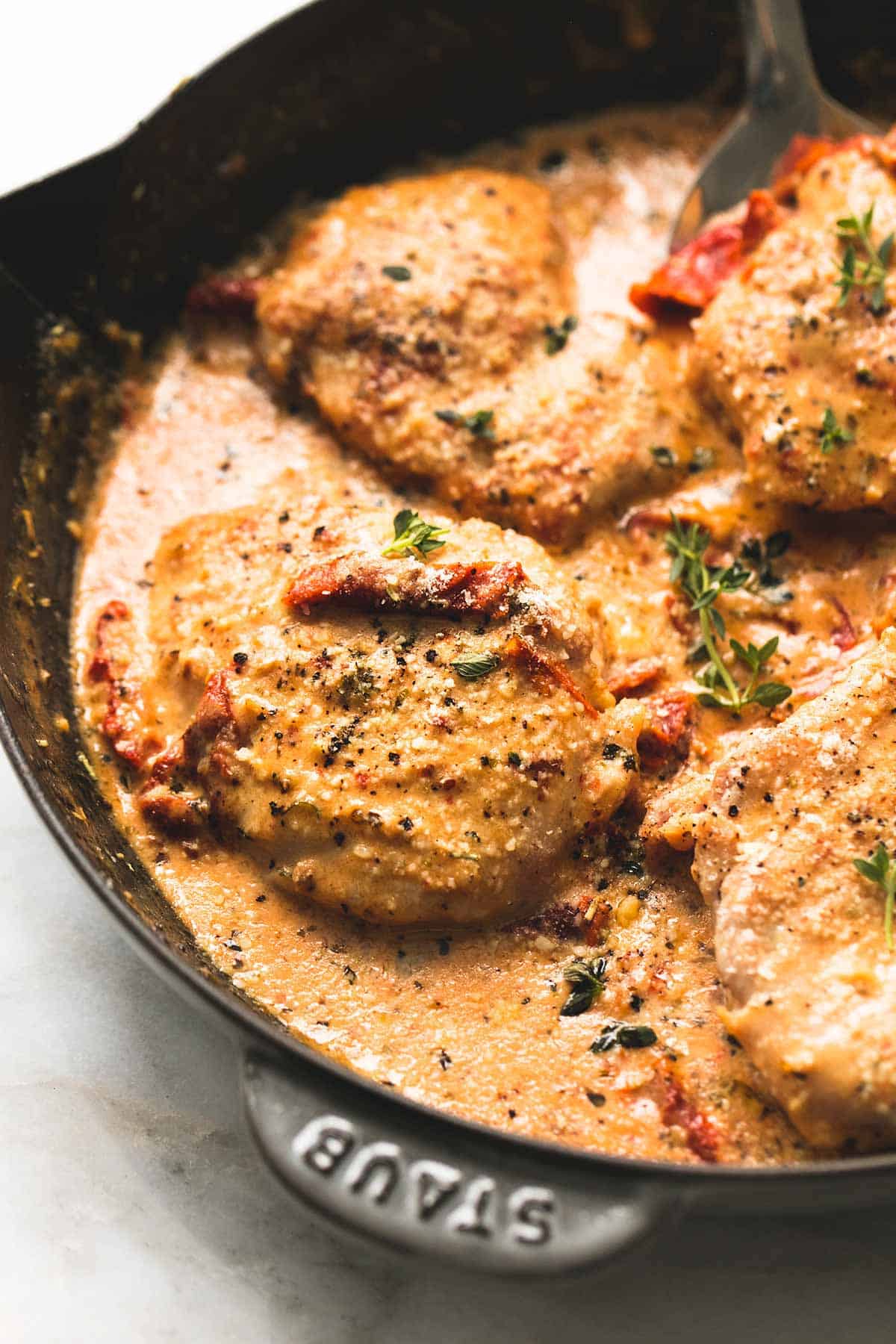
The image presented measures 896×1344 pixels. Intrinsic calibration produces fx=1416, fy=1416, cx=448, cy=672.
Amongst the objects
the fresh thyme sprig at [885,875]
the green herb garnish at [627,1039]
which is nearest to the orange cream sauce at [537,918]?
the green herb garnish at [627,1039]

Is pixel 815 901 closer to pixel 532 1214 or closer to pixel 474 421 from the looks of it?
pixel 532 1214

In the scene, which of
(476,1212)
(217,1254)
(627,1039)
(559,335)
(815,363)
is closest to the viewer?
(476,1212)

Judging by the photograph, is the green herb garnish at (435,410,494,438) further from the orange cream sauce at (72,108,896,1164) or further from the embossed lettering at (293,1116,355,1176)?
the embossed lettering at (293,1116,355,1176)

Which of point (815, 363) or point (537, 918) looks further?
point (815, 363)

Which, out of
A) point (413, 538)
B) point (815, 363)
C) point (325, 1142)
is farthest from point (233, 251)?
point (325, 1142)

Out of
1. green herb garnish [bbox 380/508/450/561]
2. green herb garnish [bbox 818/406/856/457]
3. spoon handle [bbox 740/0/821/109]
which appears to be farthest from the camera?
spoon handle [bbox 740/0/821/109]

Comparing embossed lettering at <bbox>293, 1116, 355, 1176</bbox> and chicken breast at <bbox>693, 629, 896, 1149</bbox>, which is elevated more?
embossed lettering at <bbox>293, 1116, 355, 1176</bbox>

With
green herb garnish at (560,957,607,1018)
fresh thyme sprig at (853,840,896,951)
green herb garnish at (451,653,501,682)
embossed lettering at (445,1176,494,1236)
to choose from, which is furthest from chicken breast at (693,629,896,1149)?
embossed lettering at (445,1176,494,1236)

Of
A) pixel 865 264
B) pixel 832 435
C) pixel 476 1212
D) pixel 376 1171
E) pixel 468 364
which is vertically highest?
pixel 468 364
